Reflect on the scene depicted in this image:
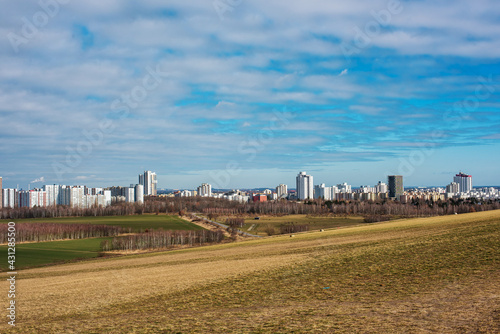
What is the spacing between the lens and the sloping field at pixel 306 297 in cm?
1322

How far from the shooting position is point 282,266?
2838 cm

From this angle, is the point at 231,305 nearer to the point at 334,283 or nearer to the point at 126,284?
the point at 334,283

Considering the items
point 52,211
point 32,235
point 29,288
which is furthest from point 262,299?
point 52,211

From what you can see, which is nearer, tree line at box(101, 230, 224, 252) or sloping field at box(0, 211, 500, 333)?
sloping field at box(0, 211, 500, 333)

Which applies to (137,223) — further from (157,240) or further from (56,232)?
(157,240)

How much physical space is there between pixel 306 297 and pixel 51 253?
70034 millimetres

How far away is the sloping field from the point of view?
13219 millimetres

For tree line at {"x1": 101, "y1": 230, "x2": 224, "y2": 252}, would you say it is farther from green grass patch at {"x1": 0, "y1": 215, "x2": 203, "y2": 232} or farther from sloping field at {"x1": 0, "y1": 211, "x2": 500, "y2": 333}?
sloping field at {"x1": 0, "y1": 211, "x2": 500, "y2": 333}

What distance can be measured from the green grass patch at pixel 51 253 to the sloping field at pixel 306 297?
36.9m

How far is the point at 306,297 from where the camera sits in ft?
59.2

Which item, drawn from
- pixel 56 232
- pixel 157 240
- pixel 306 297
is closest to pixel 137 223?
pixel 56 232

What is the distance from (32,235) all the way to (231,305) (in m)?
98.2

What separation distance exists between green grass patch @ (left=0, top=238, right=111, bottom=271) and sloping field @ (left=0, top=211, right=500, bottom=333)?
36941mm

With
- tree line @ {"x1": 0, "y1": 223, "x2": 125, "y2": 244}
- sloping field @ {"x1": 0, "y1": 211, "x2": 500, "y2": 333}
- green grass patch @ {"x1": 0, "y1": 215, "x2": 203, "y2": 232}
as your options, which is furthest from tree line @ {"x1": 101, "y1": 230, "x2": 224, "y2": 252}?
sloping field @ {"x1": 0, "y1": 211, "x2": 500, "y2": 333}
